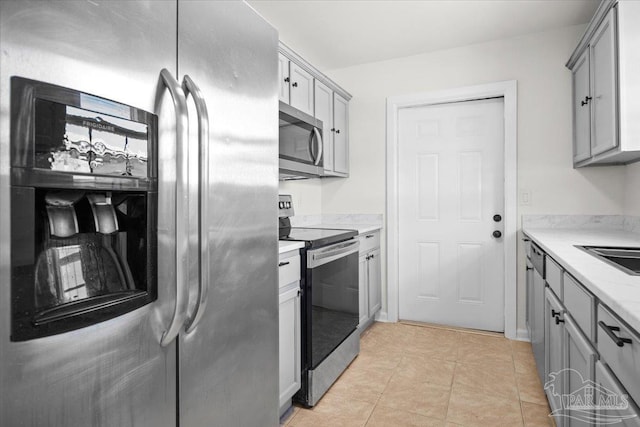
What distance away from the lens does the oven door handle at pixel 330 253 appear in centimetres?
199

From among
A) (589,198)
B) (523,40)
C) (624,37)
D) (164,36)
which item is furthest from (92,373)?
(523,40)

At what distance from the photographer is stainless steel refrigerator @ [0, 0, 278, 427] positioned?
2.06 ft

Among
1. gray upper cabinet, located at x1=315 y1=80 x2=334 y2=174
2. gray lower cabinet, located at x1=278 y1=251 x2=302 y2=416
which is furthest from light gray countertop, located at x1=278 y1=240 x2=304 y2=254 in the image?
gray upper cabinet, located at x1=315 y1=80 x2=334 y2=174

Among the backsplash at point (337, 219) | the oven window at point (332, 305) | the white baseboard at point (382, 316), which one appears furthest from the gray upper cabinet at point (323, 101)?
the white baseboard at point (382, 316)

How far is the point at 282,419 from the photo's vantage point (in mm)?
1894

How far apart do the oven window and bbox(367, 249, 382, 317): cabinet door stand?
58 cm

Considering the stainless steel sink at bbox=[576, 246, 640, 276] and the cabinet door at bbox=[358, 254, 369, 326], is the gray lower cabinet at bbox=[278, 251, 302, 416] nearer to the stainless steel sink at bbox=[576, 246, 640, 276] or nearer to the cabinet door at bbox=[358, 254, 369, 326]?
the cabinet door at bbox=[358, 254, 369, 326]

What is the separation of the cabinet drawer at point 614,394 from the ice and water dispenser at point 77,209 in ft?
3.73

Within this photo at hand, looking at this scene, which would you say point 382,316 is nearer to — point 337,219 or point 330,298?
point 337,219

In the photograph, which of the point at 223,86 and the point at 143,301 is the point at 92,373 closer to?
the point at 143,301

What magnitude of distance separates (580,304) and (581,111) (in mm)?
1962

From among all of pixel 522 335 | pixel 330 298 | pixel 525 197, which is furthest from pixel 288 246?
pixel 522 335

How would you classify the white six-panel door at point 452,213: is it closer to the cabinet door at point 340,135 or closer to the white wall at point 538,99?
the white wall at point 538,99

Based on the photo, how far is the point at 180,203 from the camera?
885mm
